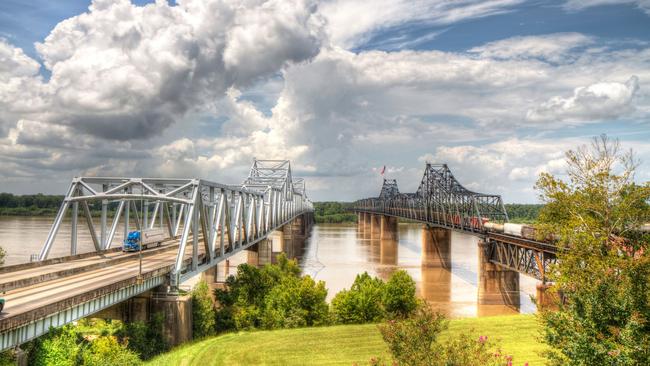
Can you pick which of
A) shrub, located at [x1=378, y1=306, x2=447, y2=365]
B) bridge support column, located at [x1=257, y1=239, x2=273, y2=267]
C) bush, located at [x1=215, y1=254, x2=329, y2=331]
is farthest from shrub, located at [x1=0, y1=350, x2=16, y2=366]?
bridge support column, located at [x1=257, y1=239, x2=273, y2=267]

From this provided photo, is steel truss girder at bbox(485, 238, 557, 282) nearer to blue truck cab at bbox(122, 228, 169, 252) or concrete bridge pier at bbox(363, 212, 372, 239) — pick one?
blue truck cab at bbox(122, 228, 169, 252)

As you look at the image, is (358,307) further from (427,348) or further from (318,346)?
(427,348)

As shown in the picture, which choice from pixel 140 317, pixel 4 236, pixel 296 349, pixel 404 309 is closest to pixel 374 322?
pixel 404 309

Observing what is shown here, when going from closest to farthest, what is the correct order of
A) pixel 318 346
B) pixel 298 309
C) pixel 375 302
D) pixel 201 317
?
1. pixel 318 346
2. pixel 201 317
3. pixel 298 309
4. pixel 375 302

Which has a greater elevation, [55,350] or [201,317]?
[55,350]

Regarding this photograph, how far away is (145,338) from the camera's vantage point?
2475 centimetres

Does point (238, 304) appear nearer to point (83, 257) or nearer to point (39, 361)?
point (83, 257)

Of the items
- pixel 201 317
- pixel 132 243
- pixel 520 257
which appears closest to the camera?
pixel 201 317

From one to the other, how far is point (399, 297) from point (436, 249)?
42258 mm

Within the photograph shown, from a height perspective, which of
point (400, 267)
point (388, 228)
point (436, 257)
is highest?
point (388, 228)

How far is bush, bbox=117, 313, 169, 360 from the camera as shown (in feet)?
80.2

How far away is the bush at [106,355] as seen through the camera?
20562 mm

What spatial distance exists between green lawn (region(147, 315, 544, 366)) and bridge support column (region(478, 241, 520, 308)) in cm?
1403

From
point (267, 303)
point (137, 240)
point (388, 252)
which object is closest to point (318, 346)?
point (267, 303)
